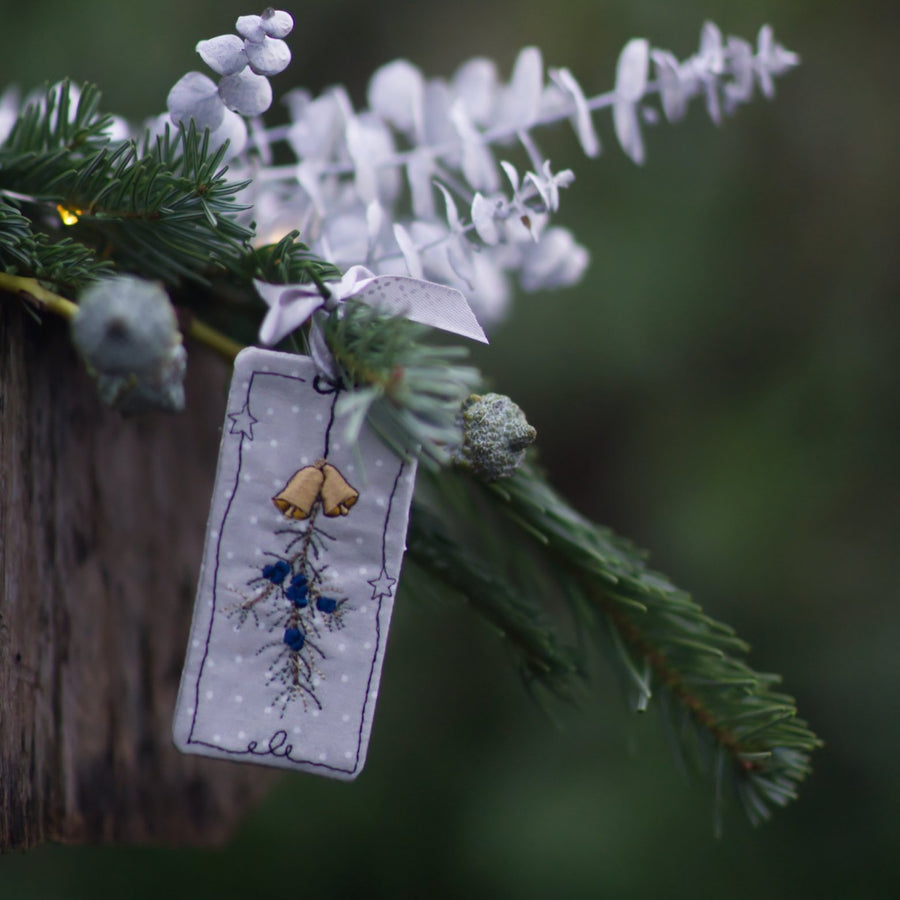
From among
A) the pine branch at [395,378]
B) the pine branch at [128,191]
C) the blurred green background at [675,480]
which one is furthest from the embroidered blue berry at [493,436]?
the blurred green background at [675,480]

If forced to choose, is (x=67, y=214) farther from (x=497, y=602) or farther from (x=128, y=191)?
(x=497, y=602)

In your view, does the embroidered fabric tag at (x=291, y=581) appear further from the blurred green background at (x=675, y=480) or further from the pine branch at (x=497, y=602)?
the blurred green background at (x=675, y=480)

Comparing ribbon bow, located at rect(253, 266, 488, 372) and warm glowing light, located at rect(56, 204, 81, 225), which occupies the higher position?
warm glowing light, located at rect(56, 204, 81, 225)

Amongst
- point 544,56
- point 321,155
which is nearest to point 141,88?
point 544,56

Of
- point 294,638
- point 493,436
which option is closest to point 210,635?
point 294,638

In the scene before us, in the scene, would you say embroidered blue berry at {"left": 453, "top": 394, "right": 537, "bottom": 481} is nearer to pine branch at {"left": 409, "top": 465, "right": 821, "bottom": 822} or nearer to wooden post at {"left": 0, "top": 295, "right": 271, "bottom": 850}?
pine branch at {"left": 409, "top": 465, "right": 821, "bottom": 822}

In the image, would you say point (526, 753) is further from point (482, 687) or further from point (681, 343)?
point (681, 343)

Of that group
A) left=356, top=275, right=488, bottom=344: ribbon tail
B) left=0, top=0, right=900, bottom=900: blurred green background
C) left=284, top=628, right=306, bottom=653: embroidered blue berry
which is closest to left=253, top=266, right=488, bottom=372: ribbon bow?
left=356, top=275, right=488, bottom=344: ribbon tail

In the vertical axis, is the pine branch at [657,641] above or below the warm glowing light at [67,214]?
below
